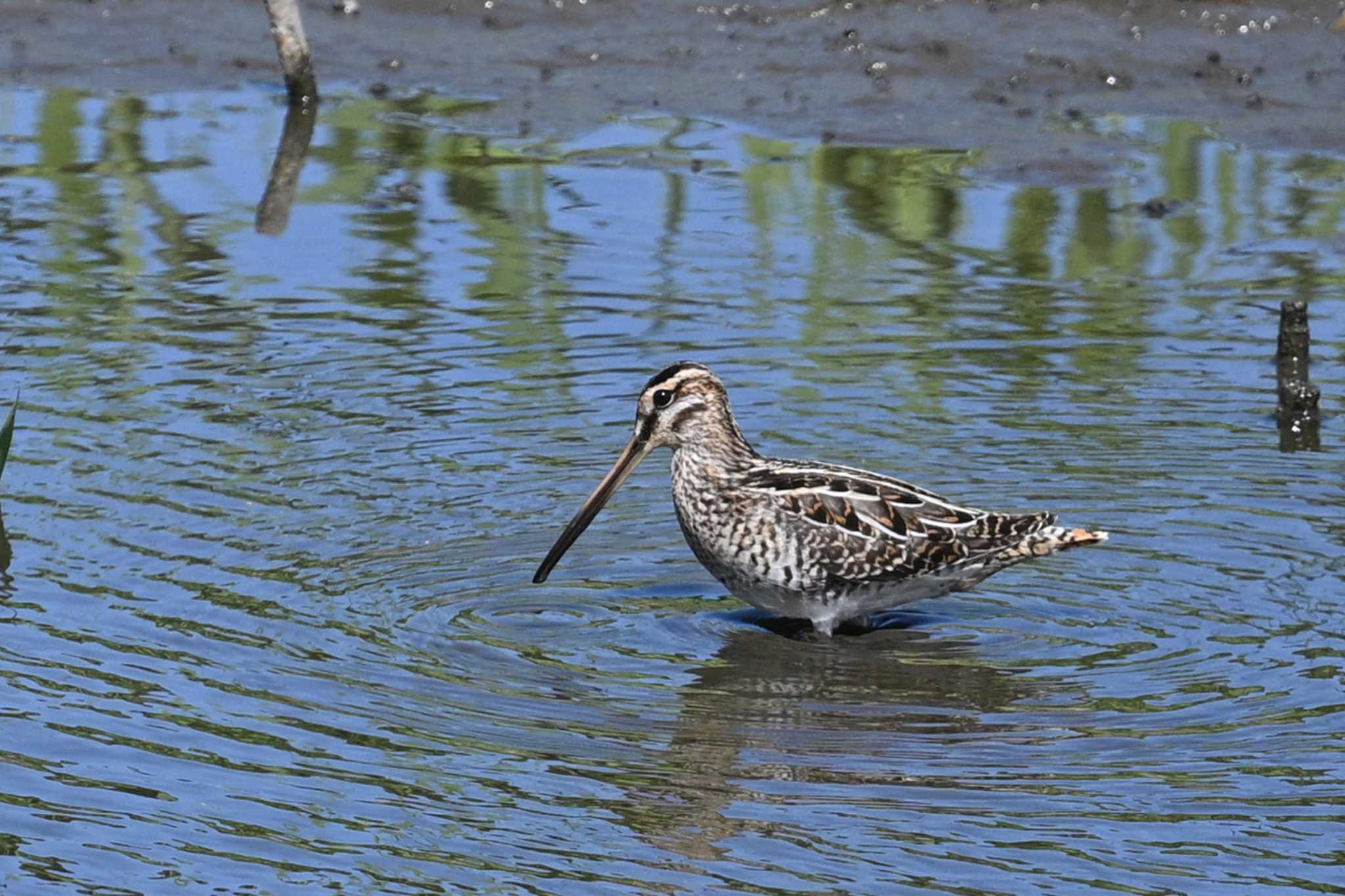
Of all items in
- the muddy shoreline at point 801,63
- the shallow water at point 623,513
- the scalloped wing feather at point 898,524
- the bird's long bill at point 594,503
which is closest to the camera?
the shallow water at point 623,513

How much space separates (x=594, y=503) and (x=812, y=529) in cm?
76

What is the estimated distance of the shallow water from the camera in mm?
6289

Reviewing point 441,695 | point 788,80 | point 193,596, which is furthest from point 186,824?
point 788,80

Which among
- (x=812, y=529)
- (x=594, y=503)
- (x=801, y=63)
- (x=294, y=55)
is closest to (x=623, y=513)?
(x=594, y=503)

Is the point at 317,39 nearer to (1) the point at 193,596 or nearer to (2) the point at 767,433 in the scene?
(2) the point at 767,433

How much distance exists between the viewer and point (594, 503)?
8406mm

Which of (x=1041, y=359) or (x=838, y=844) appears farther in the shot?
(x=1041, y=359)

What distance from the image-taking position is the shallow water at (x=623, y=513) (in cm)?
629

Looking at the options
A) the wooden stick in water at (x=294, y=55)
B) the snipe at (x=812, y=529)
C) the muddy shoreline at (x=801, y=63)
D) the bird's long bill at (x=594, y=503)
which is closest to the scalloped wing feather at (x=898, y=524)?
the snipe at (x=812, y=529)

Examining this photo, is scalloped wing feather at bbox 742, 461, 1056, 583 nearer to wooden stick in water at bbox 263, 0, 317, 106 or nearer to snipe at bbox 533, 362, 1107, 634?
snipe at bbox 533, 362, 1107, 634

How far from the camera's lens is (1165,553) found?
862 cm

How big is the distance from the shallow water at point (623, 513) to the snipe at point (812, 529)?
190mm

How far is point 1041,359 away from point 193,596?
13.5 feet

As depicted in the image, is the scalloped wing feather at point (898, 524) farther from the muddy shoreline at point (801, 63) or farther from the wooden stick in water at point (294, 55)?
the wooden stick in water at point (294, 55)
